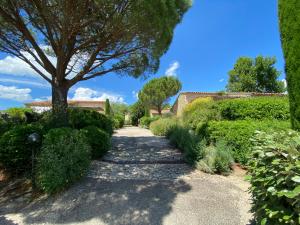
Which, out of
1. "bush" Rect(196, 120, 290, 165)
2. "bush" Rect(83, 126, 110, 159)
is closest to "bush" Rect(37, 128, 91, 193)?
"bush" Rect(83, 126, 110, 159)

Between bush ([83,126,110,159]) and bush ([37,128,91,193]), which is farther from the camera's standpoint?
bush ([83,126,110,159])

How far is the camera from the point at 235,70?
34969mm

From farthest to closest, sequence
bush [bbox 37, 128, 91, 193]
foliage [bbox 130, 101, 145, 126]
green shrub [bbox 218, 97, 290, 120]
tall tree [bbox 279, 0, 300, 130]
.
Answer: foliage [bbox 130, 101, 145, 126] → green shrub [bbox 218, 97, 290, 120] → bush [bbox 37, 128, 91, 193] → tall tree [bbox 279, 0, 300, 130]

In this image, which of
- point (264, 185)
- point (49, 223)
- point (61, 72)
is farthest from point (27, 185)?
point (264, 185)

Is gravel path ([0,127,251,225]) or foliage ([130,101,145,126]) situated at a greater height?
foliage ([130,101,145,126])

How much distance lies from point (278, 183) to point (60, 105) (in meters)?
7.73

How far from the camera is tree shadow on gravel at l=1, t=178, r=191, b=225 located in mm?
4379

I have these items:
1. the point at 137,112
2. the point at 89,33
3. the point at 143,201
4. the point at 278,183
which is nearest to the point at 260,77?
the point at 137,112

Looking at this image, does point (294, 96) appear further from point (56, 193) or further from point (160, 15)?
point (56, 193)

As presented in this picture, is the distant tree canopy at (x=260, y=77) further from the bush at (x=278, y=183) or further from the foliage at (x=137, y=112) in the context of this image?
the bush at (x=278, y=183)

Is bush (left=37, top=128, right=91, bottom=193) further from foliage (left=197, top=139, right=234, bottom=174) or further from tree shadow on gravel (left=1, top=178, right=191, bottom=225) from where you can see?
foliage (left=197, top=139, right=234, bottom=174)

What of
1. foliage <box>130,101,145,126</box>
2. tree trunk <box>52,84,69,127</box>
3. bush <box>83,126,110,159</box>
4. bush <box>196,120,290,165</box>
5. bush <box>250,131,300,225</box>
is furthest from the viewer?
foliage <box>130,101,145,126</box>

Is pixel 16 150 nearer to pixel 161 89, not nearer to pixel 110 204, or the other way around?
pixel 110 204

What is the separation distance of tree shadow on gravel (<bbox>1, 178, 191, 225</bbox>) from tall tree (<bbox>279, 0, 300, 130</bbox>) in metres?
2.61
